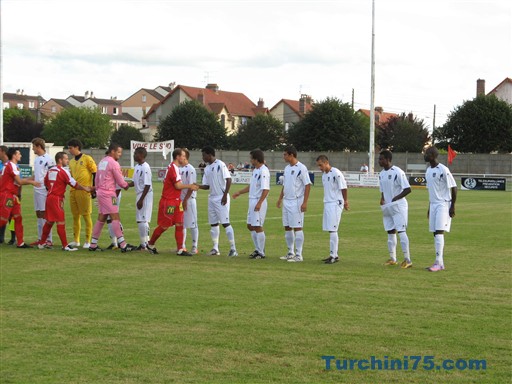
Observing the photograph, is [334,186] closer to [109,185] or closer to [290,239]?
[290,239]

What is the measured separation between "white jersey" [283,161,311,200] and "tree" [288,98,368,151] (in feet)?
237

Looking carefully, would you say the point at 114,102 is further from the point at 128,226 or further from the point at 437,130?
the point at 128,226

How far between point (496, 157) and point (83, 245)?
5515cm

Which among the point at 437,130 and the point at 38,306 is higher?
the point at 437,130

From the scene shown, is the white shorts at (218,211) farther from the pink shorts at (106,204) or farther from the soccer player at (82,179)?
the soccer player at (82,179)

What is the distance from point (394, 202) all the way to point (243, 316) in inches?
217

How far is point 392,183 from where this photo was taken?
1441 cm

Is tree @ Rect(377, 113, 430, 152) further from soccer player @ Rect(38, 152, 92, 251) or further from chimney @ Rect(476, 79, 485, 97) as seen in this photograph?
soccer player @ Rect(38, 152, 92, 251)

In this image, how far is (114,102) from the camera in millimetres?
165375

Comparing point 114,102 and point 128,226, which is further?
point 114,102

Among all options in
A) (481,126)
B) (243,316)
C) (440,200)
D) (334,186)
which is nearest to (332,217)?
(334,186)

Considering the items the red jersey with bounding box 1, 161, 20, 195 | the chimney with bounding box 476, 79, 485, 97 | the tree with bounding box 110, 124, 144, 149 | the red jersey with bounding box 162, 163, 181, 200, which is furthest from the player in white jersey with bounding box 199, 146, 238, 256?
the chimney with bounding box 476, 79, 485, 97

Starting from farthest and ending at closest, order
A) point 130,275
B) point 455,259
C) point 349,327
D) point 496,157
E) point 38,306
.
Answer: point 496,157 < point 455,259 < point 130,275 < point 38,306 < point 349,327

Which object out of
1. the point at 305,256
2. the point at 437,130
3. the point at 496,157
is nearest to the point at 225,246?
the point at 305,256
